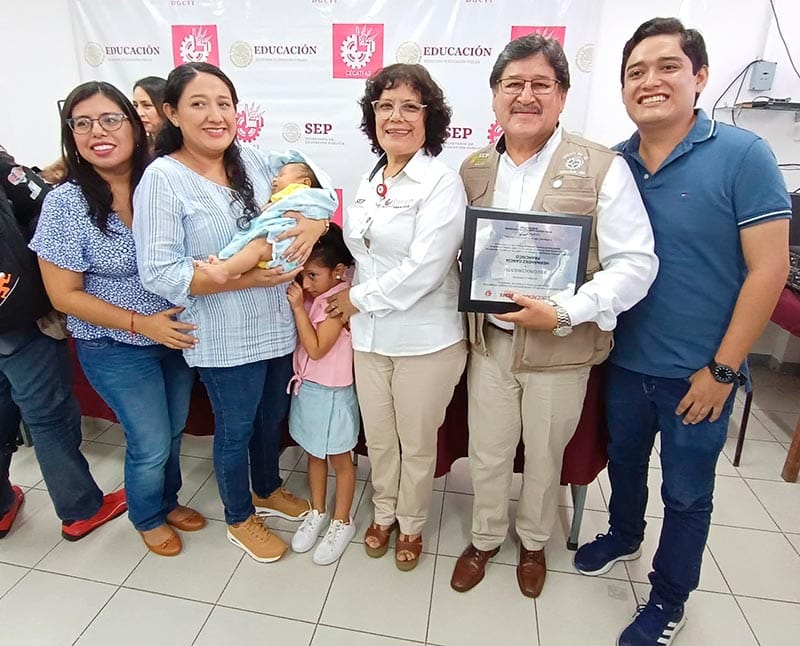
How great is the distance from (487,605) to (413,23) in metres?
3.25

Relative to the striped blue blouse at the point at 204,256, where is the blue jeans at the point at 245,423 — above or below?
below

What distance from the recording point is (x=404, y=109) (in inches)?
57.6

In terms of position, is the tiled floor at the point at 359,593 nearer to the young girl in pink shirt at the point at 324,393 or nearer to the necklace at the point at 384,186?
the young girl in pink shirt at the point at 324,393

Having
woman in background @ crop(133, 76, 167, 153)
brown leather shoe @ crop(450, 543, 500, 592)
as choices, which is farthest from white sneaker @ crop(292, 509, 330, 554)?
woman in background @ crop(133, 76, 167, 153)

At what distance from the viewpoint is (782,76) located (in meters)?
3.17

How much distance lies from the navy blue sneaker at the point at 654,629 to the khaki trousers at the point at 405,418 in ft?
2.34

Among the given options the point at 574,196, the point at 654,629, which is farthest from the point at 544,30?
the point at 654,629

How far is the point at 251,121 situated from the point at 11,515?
2.78 metres

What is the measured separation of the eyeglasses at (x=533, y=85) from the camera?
4.33 ft

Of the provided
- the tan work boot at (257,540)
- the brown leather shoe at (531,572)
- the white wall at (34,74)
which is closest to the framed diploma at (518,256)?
the brown leather shoe at (531,572)

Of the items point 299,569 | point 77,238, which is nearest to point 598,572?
point 299,569

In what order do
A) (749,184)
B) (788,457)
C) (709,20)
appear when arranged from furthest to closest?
(709,20) < (788,457) < (749,184)

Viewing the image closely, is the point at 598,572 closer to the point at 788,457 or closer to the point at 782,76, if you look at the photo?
the point at 788,457

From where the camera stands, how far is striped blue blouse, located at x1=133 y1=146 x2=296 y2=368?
4.55 feet
